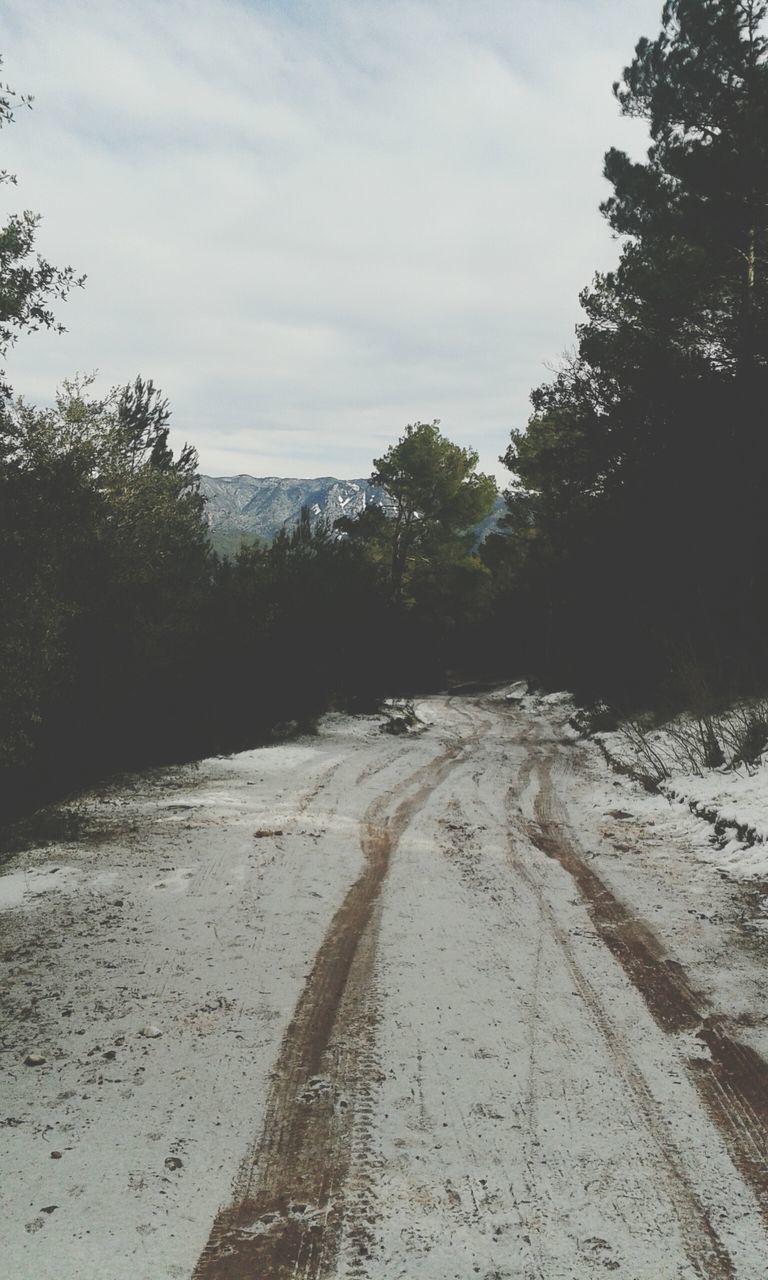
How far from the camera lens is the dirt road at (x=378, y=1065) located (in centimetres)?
211

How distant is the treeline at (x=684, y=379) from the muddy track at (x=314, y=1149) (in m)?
8.94

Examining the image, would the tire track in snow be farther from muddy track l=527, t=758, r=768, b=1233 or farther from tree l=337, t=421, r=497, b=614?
tree l=337, t=421, r=497, b=614

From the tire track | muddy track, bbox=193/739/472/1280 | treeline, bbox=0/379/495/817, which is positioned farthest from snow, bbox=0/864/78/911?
the tire track

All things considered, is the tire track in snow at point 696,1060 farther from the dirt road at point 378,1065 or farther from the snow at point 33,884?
the snow at point 33,884

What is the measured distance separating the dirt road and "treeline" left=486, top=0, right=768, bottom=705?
7.56 meters

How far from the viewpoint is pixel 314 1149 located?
250cm

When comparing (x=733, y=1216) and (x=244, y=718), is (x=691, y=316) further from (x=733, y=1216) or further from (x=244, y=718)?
(x=733, y=1216)

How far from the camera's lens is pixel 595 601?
1845 cm

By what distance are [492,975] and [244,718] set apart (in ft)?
32.2

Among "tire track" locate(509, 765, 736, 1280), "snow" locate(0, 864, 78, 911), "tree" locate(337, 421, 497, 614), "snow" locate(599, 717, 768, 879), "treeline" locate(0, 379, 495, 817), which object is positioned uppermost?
"tree" locate(337, 421, 497, 614)

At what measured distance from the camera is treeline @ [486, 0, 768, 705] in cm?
1322

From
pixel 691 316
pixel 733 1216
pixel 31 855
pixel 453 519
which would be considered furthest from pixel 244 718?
pixel 453 519

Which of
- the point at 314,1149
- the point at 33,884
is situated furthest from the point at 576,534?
the point at 314,1149

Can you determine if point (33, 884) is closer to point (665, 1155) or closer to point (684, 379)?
point (665, 1155)
